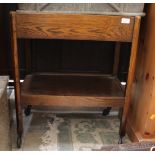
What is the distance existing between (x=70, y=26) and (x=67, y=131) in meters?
0.57

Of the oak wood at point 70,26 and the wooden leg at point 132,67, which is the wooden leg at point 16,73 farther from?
the wooden leg at point 132,67

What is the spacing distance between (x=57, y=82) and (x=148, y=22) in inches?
20.2

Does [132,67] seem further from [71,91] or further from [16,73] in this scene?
[16,73]

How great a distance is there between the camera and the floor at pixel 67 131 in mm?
1108

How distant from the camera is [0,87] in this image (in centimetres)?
85

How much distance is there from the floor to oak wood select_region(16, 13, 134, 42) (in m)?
0.51

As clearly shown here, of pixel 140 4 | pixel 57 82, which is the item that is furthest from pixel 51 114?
pixel 140 4

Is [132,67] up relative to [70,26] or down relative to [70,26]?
down

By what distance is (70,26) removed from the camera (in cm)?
87

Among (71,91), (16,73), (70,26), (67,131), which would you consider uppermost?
(70,26)

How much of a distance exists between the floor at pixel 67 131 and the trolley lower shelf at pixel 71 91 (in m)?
0.16

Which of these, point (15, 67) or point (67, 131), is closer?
point (15, 67)

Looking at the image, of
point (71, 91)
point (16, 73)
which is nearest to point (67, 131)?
point (71, 91)

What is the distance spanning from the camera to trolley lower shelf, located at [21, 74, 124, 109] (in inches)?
40.7
